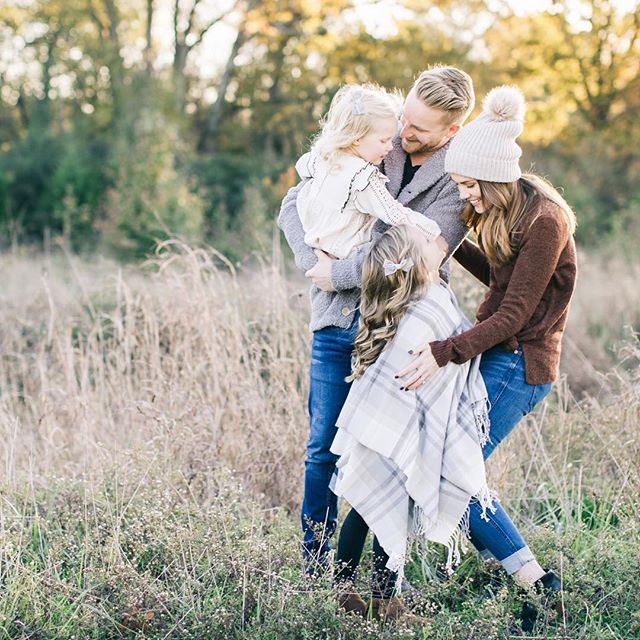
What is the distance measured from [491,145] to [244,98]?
654 inches

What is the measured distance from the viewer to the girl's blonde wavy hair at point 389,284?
2.78 metres

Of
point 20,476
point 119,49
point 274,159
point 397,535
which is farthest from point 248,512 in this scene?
point 119,49

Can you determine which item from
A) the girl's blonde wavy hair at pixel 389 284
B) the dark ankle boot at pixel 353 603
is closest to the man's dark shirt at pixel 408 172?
the girl's blonde wavy hair at pixel 389 284

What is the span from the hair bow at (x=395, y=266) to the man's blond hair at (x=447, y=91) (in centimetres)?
51

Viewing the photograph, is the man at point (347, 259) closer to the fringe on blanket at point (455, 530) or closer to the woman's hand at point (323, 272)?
the woman's hand at point (323, 272)

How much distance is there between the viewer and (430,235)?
111 inches

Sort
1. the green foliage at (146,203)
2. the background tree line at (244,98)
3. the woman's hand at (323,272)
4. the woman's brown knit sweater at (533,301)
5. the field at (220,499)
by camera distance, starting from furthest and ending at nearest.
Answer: the background tree line at (244,98), the green foliage at (146,203), the woman's hand at (323,272), the field at (220,499), the woman's brown knit sweater at (533,301)

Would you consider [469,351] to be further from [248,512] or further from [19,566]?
[19,566]

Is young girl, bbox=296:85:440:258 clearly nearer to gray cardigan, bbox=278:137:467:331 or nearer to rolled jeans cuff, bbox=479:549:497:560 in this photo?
gray cardigan, bbox=278:137:467:331

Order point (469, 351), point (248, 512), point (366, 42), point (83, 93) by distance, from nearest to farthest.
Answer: point (469, 351) < point (248, 512) < point (366, 42) < point (83, 93)

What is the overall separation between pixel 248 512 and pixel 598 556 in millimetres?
1383

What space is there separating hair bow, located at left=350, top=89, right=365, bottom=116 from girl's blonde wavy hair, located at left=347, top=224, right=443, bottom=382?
1.30 ft

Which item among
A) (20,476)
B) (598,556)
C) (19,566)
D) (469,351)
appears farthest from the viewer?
(20,476)

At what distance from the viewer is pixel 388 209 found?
110 inches
